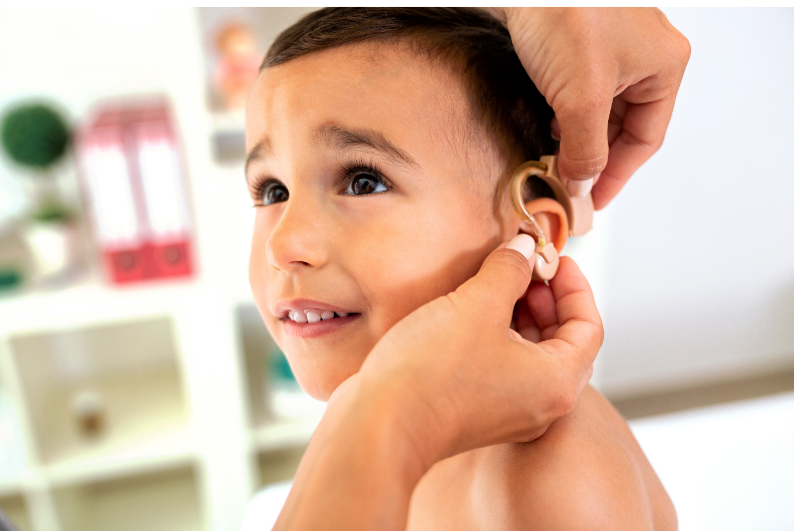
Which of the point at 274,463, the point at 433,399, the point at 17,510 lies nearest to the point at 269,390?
the point at 274,463

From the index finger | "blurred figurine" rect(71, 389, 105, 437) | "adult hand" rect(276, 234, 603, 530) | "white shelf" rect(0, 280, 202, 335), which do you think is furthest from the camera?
"blurred figurine" rect(71, 389, 105, 437)

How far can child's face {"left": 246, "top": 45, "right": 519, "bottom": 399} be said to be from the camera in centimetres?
46

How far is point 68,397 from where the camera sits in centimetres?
139

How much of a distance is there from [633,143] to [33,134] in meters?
1.27

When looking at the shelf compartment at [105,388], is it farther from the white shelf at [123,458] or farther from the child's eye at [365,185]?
the child's eye at [365,185]

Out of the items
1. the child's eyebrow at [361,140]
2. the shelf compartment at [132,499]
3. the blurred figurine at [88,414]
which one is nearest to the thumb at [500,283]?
the child's eyebrow at [361,140]

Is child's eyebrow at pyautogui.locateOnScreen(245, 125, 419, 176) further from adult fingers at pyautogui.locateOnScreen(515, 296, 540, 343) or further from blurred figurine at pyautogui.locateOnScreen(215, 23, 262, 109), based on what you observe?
blurred figurine at pyautogui.locateOnScreen(215, 23, 262, 109)

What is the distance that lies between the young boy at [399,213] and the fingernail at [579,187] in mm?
22

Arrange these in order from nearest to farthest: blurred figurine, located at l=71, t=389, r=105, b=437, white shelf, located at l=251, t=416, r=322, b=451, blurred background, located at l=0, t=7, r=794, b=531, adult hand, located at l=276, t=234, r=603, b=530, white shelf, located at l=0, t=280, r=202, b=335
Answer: adult hand, located at l=276, t=234, r=603, b=530
blurred background, located at l=0, t=7, r=794, b=531
white shelf, located at l=0, t=280, r=202, b=335
blurred figurine, located at l=71, t=389, r=105, b=437
white shelf, located at l=251, t=416, r=322, b=451

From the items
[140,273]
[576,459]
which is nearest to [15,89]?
[140,273]

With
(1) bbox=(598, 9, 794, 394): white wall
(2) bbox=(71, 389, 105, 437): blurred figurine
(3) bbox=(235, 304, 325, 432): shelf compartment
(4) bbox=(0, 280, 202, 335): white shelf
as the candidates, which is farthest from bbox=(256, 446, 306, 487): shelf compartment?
(1) bbox=(598, 9, 794, 394): white wall

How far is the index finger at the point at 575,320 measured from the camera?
0.41 meters

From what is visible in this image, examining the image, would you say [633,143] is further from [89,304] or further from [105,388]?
[105,388]

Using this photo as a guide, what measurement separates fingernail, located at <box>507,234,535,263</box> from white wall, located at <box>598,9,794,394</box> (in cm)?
19
